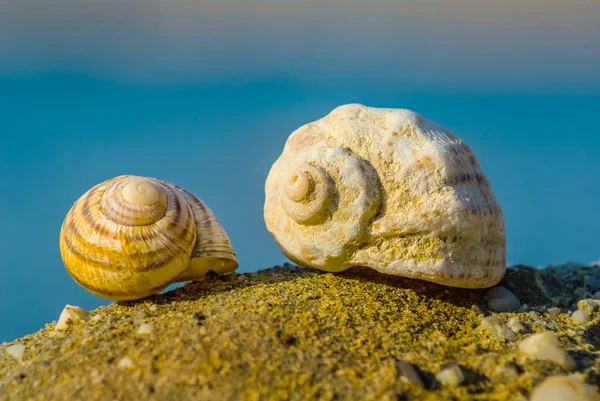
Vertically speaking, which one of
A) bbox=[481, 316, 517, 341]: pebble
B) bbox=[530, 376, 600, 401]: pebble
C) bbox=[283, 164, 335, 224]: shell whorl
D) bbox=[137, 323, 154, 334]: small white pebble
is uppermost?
bbox=[283, 164, 335, 224]: shell whorl

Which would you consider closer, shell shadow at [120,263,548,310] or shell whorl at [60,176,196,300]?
shell whorl at [60,176,196,300]

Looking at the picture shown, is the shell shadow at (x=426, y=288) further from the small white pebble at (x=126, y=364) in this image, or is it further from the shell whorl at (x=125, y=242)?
the small white pebble at (x=126, y=364)

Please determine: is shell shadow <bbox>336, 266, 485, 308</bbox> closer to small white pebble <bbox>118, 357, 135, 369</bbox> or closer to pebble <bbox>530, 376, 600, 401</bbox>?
pebble <bbox>530, 376, 600, 401</bbox>

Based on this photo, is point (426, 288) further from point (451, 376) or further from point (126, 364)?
point (126, 364)

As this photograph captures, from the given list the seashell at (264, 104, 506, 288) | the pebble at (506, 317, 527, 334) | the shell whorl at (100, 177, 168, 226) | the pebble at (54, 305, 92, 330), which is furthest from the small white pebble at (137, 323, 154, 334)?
the pebble at (506, 317, 527, 334)

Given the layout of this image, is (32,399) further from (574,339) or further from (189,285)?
(574,339)
